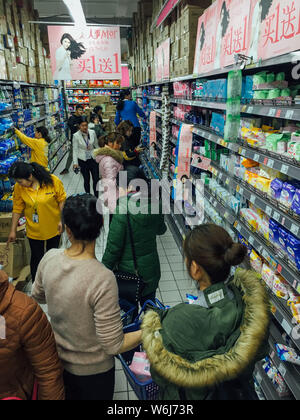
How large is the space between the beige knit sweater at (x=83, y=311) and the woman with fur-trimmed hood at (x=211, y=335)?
0.73ft

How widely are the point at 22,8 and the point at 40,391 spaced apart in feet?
27.0

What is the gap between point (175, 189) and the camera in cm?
474

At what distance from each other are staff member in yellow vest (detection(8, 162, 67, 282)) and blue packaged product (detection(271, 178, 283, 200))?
2113 millimetres

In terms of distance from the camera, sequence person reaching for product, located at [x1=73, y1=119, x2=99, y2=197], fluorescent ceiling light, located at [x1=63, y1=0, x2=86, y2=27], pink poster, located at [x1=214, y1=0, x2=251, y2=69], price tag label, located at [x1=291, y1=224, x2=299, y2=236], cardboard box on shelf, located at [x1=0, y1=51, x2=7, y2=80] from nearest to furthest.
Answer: price tag label, located at [x1=291, y1=224, x2=299, y2=236] → pink poster, located at [x1=214, y1=0, x2=251, y2=69] → cardboard box on shelf, located at [x1=0, y1=51, x2=7, y2=80] → fluorescent ceiling light, located at [x1=63, y1=0, x2=86, y2=27] → person reaching for product, located at [x1=73, y1=119, x2=99, y2=197]

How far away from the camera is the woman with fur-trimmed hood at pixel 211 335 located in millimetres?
1194

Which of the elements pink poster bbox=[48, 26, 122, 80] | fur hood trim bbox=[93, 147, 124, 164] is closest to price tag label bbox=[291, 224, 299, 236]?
fur hood trim bbox=[93, 147, 124, 164]

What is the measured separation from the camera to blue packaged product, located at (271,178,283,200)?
218 centimetres

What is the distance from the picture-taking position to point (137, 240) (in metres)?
2.40

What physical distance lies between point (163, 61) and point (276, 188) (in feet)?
13.6

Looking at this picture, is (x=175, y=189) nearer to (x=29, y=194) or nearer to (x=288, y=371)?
(x=29, y=194)

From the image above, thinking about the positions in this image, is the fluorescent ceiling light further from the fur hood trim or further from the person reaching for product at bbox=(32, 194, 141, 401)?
the person reaching for product at bbox=(32, 194, 141, 401)

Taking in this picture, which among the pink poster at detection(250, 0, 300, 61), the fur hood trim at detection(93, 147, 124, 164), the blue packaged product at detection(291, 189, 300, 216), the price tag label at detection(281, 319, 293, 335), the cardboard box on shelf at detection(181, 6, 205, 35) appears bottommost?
the price tag label at detection(281, 319, 293, 335)
